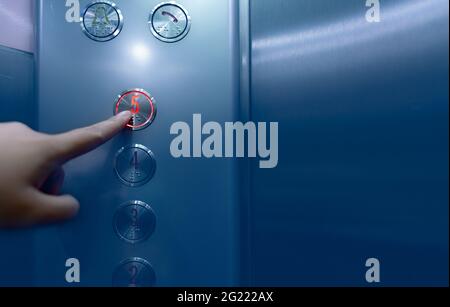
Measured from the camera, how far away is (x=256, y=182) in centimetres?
84

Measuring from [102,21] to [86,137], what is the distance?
29 centimetres

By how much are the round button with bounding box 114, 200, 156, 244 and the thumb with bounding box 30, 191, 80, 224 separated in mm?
156

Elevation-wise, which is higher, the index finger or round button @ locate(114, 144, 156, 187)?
the index finger

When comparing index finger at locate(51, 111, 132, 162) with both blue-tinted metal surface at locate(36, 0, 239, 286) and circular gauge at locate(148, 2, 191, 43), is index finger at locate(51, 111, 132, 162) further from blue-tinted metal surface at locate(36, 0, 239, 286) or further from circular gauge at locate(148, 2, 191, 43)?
circular gauge at locate(148, 2, 191, 43)

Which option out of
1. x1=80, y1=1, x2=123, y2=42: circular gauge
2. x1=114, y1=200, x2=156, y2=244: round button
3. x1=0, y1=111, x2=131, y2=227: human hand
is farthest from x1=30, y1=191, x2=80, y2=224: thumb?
x1=80, y1=1, x2=123, y2=42: circular gauge

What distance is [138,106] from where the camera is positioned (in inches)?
32.8

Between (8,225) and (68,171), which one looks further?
(68,171)

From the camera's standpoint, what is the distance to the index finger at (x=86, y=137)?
2.13 feet

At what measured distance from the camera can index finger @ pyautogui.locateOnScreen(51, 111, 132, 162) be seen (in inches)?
25.6

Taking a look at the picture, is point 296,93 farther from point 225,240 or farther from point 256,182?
point 225,240

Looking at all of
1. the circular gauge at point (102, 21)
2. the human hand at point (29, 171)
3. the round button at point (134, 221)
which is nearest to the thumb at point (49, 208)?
the human hand at point (29, 171)

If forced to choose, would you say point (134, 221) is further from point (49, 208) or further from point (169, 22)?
point (169, 22)
